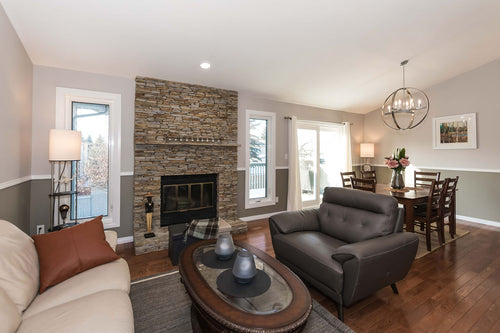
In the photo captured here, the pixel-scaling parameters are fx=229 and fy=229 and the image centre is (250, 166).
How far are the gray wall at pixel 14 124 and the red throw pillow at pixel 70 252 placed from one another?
0.87 meters

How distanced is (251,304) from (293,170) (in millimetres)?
3855

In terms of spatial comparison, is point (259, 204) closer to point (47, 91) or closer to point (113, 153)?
point (113, 153)

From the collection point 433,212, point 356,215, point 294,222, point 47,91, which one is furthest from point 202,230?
point 433,212

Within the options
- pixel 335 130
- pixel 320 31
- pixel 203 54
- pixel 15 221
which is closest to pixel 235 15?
pixel 203 54

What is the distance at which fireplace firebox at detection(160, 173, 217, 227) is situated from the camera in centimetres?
381

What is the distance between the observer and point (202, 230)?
2795 mm

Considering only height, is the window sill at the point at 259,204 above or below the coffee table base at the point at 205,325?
above

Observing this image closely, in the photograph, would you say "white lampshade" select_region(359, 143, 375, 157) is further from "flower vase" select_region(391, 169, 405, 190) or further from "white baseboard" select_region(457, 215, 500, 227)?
"flower vase" select_region(391, 169, 405, 190)

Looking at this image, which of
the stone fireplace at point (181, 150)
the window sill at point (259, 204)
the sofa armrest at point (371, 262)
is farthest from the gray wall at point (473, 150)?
the stone fireplace at point (181, 150)

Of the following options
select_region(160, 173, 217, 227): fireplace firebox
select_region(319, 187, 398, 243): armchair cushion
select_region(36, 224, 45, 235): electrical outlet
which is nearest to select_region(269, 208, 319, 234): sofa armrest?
select_region(319, 187, 398, 243): armchair cushion

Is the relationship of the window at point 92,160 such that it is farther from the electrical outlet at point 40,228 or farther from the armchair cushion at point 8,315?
the armchair cushion at point 8,315

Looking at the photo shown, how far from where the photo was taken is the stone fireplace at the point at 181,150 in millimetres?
3496

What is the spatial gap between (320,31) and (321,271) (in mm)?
2762

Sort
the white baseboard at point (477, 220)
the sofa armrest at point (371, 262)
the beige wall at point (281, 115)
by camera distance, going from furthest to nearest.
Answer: the beige wall at point (281, 115), the white baseboard at point (477, 220), the sofa armrest at point (371, 262)
